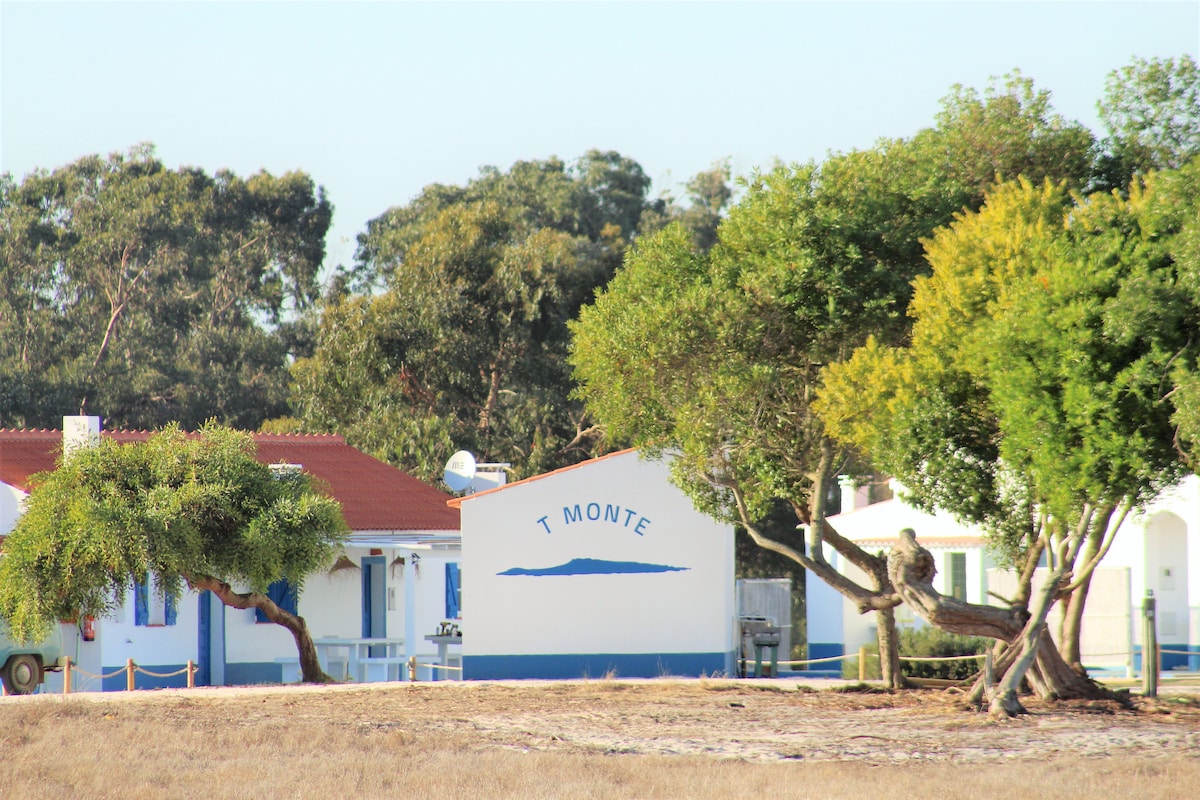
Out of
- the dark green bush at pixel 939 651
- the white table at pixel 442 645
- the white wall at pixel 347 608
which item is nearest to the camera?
the dark green bush at pixel 939 651

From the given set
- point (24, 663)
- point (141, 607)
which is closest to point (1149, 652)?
point (141, 607)

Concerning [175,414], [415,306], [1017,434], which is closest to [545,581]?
[1017,434]

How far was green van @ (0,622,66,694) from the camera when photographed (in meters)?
25.5

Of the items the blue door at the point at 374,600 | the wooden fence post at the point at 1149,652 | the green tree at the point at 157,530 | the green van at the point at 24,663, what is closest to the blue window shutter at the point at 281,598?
the blue door at the point at 374,600

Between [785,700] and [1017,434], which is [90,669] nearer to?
[785,700]

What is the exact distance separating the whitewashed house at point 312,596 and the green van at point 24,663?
1.31 feet

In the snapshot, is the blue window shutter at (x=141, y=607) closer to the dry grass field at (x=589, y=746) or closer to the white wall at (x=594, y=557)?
the dry grass field at (x=589, y=746)

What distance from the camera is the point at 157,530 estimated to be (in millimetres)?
23125

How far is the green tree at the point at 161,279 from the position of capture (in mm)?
53406

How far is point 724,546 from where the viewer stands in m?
25.4

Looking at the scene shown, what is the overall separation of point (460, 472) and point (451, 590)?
2.52 meters

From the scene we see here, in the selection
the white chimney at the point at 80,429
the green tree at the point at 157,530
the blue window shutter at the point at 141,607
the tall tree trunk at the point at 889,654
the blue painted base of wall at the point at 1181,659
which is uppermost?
the white chimney at the point at 80,429

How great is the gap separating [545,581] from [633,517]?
1.80 metres

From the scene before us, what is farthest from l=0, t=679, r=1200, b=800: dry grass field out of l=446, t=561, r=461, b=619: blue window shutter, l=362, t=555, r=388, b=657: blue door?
l=446, t=561, r=461, b=619: blue window shutter
